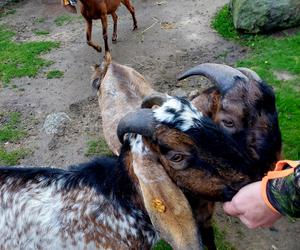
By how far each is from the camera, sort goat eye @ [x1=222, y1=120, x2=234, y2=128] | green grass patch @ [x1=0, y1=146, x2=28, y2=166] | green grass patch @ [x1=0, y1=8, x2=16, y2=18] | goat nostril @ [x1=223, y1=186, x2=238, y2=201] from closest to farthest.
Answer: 1. goat nostril @ [x1=223, y1=186, x2=238, y2=201]
2. goat eye @ [x1=222, y1=120, x2=234, y2=128]
3. green grass patch @ [x1=0, y1=146, x2=28, y2=166]
4. green grass patch @ [x1=0, y1=8, x2=16, y2=18]

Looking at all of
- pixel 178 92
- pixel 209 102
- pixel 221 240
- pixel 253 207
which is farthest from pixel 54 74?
pixel 253 207

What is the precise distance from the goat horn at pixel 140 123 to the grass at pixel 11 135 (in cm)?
330

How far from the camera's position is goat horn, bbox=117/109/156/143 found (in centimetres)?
289

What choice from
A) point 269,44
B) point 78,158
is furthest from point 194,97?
point 269,44

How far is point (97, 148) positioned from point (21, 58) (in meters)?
3.15

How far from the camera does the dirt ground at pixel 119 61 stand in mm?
5770

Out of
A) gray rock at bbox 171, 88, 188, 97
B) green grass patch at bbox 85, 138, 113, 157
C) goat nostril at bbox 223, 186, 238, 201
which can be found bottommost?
green grass patch at bbox 85, 138, 113, 157

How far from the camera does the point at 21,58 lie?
824 cm

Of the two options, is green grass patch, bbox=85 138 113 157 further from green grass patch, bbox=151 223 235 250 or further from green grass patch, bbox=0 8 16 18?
green grass patch, bbox=0 8 16 18

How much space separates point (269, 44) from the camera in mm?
7344

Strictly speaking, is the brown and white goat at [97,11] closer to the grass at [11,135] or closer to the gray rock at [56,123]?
the gray rock at [56,123]

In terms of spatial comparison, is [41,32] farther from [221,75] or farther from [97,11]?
[221,75]

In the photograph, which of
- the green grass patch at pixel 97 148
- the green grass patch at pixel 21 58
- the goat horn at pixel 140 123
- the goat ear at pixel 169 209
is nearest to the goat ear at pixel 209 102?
the goat horn at pixel 140 123

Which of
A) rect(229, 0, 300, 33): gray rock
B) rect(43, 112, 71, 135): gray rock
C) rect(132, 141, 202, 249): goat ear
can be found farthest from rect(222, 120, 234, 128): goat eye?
rect(229, 0, 300, 33): gray rock
